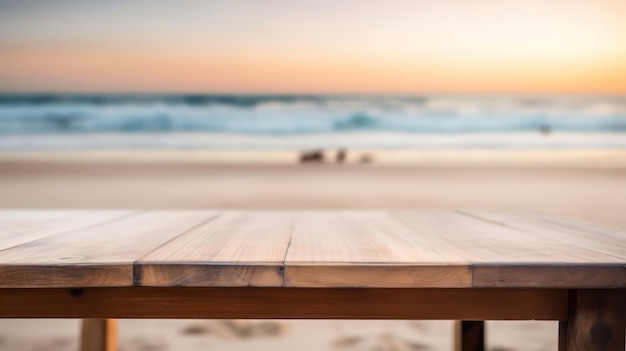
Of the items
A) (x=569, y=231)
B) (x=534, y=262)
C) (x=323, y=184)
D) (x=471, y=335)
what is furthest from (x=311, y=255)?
(x=323, y=184)

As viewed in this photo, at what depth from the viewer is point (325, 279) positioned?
660 mm

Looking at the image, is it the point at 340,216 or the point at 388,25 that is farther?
the point at 388,25

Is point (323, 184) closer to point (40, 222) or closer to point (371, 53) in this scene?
point (371, 53)

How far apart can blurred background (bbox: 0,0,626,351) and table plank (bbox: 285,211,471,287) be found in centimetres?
190

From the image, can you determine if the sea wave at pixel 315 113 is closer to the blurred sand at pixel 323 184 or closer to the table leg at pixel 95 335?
the blurred sand at pixel 323 184

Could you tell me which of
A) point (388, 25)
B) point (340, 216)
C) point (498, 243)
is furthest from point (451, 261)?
point (388, 25)

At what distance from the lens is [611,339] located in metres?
0.71

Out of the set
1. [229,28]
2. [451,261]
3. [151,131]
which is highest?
[229,28]

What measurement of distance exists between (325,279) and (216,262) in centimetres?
13

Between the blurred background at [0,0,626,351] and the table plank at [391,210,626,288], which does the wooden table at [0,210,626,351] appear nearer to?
the table plank at [391,210,626,288]

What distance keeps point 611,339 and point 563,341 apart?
5 centimetres

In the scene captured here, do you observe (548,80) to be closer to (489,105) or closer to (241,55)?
(489,105)

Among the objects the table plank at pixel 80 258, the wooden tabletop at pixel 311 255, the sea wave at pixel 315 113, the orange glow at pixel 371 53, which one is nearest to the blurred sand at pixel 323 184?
the sea wave at pixel 315 113

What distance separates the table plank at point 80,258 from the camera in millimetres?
658
